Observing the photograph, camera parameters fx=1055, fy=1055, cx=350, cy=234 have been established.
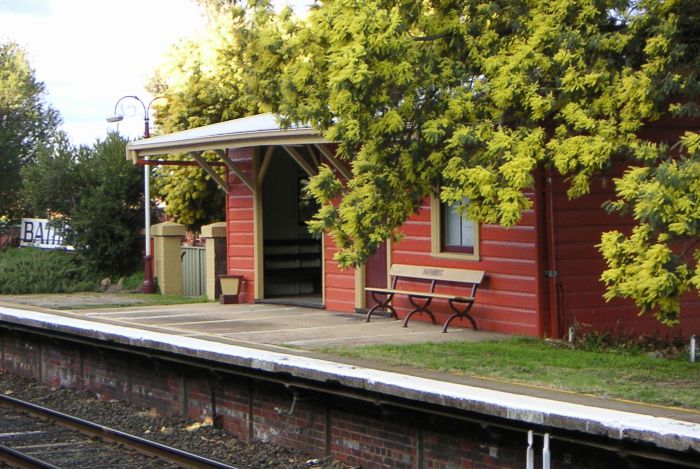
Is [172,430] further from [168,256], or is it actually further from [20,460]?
[168,256]

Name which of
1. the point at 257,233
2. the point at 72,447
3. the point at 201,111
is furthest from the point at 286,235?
the point at 201,111

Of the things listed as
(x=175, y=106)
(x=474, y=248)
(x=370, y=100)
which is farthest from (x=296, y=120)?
(x=175, y=106)

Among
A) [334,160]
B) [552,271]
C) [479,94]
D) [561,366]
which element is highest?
[479,94]

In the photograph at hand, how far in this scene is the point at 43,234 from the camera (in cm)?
2850

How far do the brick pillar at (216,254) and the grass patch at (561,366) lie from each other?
8.26 meters

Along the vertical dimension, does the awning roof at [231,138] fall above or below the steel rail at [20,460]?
above

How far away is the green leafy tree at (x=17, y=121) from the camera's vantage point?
127ft

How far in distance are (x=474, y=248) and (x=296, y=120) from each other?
384 cm

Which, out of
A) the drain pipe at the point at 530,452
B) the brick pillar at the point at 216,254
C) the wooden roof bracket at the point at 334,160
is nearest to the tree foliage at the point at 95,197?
the brick pillar at the point at 216,254

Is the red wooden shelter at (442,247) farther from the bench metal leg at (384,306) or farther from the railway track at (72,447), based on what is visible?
the railway track at (72,447)

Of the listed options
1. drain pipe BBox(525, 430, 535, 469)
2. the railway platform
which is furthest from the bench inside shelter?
drain pipe BBox(525, 430, 535, 469)

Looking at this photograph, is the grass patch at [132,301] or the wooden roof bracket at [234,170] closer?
the wooden roof bracket at [234,170]

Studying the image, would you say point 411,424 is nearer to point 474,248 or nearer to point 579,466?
point 579,466

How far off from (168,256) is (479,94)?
12.8 metres
